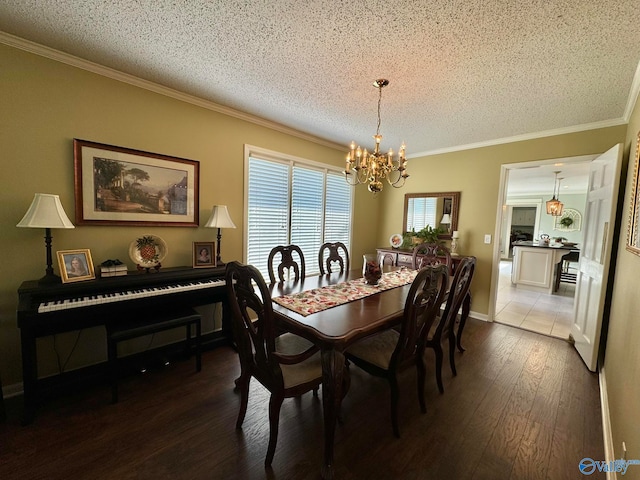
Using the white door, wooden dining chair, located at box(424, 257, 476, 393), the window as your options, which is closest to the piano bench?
the window

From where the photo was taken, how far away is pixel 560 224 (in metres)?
8.30

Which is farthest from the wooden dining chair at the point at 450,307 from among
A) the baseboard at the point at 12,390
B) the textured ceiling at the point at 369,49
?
the baseboard at the point at 12,390

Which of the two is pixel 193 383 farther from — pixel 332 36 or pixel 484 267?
pixel 484 267

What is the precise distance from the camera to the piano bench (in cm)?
185

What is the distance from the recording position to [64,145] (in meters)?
2.01

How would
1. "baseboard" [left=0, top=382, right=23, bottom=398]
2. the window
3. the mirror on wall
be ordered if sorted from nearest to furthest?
1. "baseboard" [left=0, top=382, right=23, bottom=398]
2. the window
3. the mirror on wall

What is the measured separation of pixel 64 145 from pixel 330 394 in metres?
2.66

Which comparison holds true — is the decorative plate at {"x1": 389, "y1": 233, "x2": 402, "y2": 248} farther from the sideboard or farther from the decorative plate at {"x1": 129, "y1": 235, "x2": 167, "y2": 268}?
the decorative plate at {"x1": 129, "y1": 235, "x2": 167, "y2": 268}

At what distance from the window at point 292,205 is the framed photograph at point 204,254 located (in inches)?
20.7

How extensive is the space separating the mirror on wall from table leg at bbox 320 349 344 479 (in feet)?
11.2

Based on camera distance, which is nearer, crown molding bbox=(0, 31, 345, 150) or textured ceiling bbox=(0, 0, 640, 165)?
textured ceiling bbox=(0, 0, 640, 165)

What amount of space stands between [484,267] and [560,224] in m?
7.11

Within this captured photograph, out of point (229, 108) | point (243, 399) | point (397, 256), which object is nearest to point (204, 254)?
point (243, 399)

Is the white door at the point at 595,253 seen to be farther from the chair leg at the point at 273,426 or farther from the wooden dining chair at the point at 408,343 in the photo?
the chair leg at the point at 273,426
